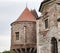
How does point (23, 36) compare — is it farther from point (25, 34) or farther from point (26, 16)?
point (26, 16)

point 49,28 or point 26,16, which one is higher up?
point 26,16

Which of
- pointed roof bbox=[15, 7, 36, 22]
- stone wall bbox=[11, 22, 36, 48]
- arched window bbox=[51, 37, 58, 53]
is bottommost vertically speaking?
arched window bbox=[51, 37, 58, 53]

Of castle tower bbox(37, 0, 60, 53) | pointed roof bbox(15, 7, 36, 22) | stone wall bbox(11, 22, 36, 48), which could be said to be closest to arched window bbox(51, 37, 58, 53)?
castle tower bbox(37, 0, 60, 53)

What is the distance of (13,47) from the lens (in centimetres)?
3584

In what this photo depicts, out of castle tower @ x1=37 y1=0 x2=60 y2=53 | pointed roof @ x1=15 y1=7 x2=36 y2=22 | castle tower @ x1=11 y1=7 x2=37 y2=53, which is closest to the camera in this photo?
castle tower @ x1=37 y1=0 x2=60 y2=53

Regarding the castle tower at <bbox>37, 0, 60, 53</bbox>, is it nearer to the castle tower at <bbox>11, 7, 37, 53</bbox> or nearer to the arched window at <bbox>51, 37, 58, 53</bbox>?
the arched window at <bbox>51, 37, 58, 53</bbox>

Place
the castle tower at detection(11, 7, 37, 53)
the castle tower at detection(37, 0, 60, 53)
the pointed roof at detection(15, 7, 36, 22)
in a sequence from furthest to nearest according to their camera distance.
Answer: the pointed roof at detection(15, 7, 36, 22) → the castle tower at detection(11, 7, 37, 53) → the castle tower at detection(37, 0, 60, 53)

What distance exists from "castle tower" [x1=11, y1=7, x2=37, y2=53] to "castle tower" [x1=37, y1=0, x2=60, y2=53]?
20.0 feet

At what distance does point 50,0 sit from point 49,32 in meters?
3.58

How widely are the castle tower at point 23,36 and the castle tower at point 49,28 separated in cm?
608

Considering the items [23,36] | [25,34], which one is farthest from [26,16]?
[23,36]

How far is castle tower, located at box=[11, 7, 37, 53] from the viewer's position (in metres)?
35.5

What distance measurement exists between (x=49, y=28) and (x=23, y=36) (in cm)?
849

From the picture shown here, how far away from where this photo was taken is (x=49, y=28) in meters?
27.8
